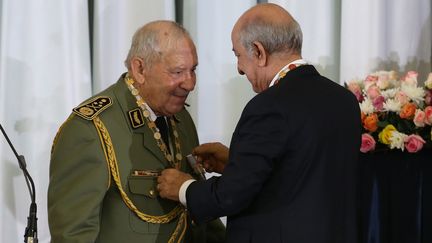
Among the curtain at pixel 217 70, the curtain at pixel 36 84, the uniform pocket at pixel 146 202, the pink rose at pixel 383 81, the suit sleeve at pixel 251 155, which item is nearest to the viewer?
the suit sleeve at pixel 251 155

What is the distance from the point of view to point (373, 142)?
9.45 feet

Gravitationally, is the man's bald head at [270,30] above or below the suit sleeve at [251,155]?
above

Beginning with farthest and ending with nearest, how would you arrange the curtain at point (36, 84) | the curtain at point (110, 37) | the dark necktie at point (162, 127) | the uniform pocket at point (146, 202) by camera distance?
the curtain at point (110, 37)
the curtain at point (36, 84)
the dark necktie at point (162, 127)
the uniform pocket at point (146, 202)

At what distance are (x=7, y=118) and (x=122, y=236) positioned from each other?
984 millimetres

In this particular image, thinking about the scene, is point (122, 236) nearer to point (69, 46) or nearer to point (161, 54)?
point (161, 54)

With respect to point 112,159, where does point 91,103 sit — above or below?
above

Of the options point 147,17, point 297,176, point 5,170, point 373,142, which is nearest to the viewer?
point 297,176

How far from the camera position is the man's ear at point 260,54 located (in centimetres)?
224

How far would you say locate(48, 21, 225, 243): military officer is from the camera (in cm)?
237

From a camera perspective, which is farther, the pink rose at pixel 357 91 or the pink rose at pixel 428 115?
the pink rose at pixel 357 91

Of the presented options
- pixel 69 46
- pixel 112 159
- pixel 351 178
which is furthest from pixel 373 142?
pixel 69 46

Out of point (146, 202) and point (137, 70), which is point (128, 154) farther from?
point (137, 70)

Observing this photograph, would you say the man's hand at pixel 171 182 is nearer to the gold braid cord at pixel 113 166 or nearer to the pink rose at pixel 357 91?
the gold braid cord at pixel 113 166

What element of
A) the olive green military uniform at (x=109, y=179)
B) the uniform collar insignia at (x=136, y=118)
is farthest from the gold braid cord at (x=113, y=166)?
the uniform collar insignia at (x=136, y=118)
